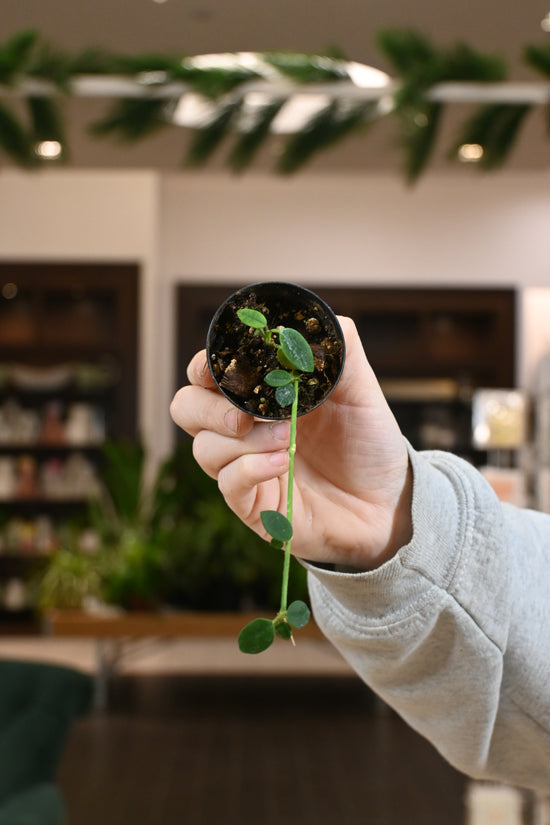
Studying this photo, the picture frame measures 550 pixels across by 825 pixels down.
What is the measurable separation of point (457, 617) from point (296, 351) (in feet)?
1.11

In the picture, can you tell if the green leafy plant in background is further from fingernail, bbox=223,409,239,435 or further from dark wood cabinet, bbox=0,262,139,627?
fingernail, bbox=223,409,239,435

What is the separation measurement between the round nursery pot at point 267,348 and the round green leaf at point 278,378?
34 mm

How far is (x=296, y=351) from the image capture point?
0.53m

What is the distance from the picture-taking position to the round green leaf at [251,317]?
0.53 m

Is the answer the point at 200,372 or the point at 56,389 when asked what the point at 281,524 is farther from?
the point at 56,389

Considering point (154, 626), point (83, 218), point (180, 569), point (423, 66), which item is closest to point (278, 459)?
point (423, 66)

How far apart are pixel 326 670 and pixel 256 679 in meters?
0.56

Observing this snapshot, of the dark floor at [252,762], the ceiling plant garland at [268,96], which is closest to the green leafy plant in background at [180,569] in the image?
the dark floor at [252,762]

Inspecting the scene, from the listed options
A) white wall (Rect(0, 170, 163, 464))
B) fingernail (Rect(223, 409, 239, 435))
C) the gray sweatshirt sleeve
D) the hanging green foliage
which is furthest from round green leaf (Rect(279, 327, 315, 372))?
white wall (Rect(0, 170, 163, 464))

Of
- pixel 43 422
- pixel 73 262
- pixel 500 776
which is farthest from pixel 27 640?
pixel 500 776

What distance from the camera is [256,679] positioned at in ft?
19.8

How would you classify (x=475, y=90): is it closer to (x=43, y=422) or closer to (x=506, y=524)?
(x=506, y=524)

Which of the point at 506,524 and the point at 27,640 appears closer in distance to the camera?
the point at 506,524

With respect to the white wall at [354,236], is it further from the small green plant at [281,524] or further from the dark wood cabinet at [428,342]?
the small green plant at [281,524]
